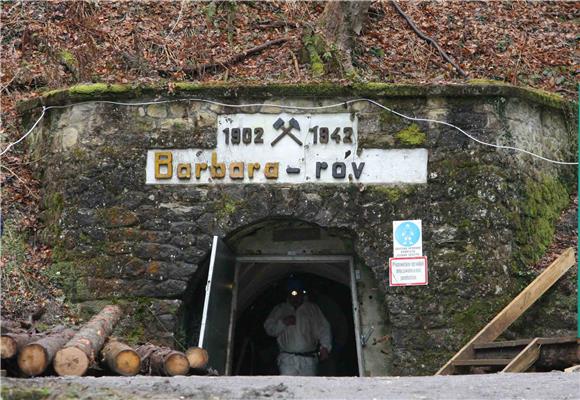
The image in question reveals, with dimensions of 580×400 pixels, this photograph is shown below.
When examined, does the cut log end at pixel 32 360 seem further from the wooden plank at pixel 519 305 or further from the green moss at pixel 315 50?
the green moss at pixel 315 50

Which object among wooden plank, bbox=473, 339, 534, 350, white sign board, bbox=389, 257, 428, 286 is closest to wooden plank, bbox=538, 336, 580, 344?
wooden plank, bbox=473, 339, 534, 350

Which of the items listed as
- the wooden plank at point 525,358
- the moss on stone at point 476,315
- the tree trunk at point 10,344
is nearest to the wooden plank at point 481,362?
the wooden plank at point 525,358

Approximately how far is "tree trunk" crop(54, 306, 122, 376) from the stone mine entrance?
2051 millimetres

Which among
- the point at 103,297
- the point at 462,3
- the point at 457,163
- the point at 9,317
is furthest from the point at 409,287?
→ the point at 462,3

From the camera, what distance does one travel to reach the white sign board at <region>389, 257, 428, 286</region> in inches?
466

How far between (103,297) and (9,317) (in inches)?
50.4

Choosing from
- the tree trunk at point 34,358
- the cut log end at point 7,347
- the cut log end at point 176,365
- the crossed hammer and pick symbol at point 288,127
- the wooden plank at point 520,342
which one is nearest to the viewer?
the cut log end at point 7,347

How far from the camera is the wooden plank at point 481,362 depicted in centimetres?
1023

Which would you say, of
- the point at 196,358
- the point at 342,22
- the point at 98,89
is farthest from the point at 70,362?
the point at 342,22

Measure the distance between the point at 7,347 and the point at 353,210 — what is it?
5.00 metres

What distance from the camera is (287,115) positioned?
481 inches

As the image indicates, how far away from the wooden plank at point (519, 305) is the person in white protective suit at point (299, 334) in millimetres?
2974

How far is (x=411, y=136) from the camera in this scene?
475 inches

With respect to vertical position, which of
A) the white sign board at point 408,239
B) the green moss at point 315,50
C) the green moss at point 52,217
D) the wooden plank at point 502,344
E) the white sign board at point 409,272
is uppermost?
the green moss at point 315,50
